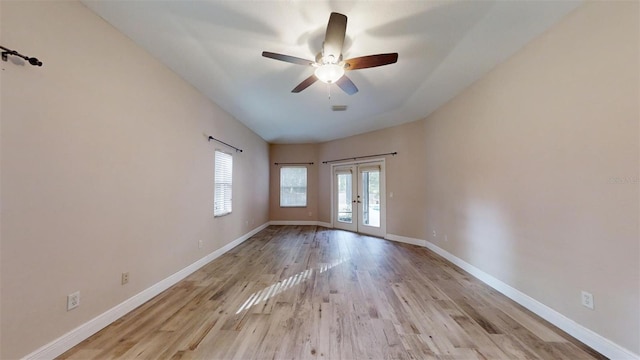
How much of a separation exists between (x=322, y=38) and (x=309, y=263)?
3.18 meters

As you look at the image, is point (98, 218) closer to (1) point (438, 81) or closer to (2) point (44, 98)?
(2) point (44, 98)

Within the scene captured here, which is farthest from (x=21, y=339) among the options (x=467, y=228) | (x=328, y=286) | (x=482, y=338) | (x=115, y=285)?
(x=467, y=228)

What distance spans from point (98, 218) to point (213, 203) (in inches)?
76.4

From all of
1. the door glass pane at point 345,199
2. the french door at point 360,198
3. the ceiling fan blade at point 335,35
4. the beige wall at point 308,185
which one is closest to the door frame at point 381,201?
the french door at point 360,198

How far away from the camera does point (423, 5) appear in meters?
1.90

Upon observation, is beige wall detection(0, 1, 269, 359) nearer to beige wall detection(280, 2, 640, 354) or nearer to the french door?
beige wall detection(280, 2, 640, 354)

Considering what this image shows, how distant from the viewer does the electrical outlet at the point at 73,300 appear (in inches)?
69.9

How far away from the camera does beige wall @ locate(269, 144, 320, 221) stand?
7.56m

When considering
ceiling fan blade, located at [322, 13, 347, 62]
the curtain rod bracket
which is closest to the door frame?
ceiling fan blade, located at [322, 13, 347, 62]

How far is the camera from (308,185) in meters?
7.59

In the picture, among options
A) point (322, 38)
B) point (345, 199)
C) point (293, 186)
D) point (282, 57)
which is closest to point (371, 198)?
point (345, 199)

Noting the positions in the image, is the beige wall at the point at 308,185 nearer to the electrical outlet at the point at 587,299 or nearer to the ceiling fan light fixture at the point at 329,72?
the ceiling fan light fixture at the point at 329,72

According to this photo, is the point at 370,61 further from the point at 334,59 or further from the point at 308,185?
the point at 308,185

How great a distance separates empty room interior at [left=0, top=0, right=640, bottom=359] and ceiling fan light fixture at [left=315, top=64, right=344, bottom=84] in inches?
0.8
